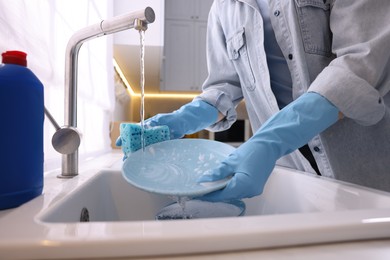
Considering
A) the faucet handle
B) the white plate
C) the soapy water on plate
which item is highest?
the faucet handle

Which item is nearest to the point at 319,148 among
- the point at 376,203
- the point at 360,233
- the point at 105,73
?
the point at 376,203

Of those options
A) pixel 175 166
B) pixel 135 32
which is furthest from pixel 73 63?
pixel 135 32

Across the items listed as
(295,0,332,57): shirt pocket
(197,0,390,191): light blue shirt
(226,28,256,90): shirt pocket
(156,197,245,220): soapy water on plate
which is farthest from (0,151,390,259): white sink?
(226,28,256,90): shirt pocket

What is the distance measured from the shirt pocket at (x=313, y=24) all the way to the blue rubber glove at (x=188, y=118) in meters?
0.38

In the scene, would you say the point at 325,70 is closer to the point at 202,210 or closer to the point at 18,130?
the point at 202,210

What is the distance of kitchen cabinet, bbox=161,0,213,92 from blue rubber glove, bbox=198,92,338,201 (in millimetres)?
2658

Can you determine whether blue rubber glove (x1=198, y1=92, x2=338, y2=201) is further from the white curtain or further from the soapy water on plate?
the white curtain

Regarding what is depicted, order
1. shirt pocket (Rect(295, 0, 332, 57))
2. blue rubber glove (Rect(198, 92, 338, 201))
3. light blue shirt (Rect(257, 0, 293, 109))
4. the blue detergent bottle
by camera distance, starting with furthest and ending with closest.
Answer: light blue shirt (Rect(257, 0, 293, 109)), shirt pocket (Rect(295, 0, 332, 57)), blue rubber glove (Rect(198, 92, 338, 201)), the blue detergent bottle

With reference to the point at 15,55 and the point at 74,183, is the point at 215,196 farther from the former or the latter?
the point at 15,55

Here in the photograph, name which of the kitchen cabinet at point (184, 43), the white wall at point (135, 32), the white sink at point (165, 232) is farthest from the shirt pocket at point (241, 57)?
the kitchen cabinet at point (184, 43)

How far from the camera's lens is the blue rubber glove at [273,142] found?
2.13ft

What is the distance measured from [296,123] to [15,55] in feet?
1.90

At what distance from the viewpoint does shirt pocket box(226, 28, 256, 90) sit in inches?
43.3

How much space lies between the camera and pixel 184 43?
3.31 meters
